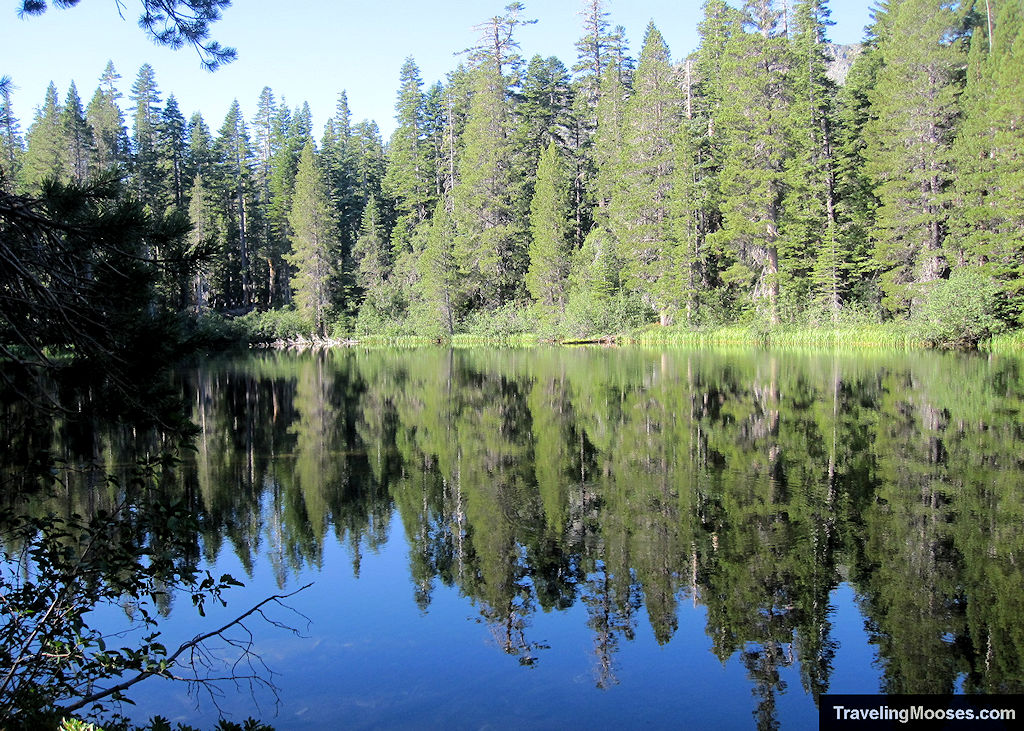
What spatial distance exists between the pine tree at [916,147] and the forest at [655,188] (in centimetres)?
12

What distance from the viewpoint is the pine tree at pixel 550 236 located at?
1976 inches

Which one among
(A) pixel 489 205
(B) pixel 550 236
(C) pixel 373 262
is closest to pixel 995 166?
(B) pixel 550 236

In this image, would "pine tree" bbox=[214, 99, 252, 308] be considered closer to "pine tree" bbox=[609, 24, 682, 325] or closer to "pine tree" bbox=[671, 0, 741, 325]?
"pine tree" bbox=[609, 24, 682, 325]

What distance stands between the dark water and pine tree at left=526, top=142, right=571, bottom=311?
3293cm

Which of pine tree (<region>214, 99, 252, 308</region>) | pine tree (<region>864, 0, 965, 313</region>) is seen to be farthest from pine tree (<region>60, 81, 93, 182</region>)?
pine tree (<region>864, 0, 965, 313</region>)

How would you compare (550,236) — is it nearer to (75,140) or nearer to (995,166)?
(995,166)

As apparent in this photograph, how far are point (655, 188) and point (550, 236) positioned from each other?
7.29 metres

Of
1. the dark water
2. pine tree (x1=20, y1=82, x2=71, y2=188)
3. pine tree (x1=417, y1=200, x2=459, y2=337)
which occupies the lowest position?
the dark water

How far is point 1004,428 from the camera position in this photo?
14578 millimetres

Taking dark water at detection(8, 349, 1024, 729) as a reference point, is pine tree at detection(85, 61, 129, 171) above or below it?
above

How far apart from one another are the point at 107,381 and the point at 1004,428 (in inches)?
588

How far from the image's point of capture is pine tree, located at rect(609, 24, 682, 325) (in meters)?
46.8

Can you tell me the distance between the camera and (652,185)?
47.2 metres

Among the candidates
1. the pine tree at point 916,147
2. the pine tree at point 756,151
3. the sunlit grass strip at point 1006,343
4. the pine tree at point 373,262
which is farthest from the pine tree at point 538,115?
the sunlit grass strip at point 1006,343
